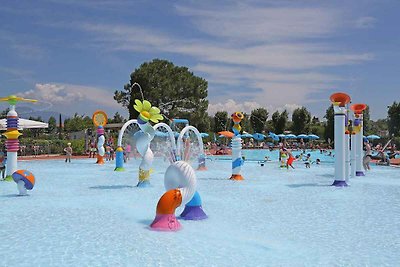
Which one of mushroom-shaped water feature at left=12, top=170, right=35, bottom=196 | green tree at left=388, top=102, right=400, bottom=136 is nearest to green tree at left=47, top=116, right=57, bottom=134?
green tree at left=388, top=102, right=400, bottom=136

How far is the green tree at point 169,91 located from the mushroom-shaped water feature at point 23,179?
34794 mm

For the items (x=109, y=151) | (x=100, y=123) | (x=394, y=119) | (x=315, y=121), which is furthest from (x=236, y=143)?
(x=315, y=121)

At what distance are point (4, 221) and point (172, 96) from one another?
39888 mm

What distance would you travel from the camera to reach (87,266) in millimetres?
5996

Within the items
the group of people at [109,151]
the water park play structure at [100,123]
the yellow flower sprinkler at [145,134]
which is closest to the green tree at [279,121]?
the group of people at [109,151]

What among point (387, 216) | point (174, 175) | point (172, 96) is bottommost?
point (387, 216)

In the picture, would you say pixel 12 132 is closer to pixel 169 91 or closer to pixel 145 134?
pixel 145 134

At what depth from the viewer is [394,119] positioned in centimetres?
5953

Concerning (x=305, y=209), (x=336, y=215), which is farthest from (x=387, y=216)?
(x=305, y=209)

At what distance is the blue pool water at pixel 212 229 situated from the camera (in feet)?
21.2

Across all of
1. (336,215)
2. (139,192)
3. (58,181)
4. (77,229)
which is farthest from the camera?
(58,181)

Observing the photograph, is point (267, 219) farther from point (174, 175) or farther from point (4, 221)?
point (4, 221)

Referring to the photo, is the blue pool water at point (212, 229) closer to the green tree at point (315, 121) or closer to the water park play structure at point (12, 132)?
the water park play structure at point (12, 132)

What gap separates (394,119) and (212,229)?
192 ft
